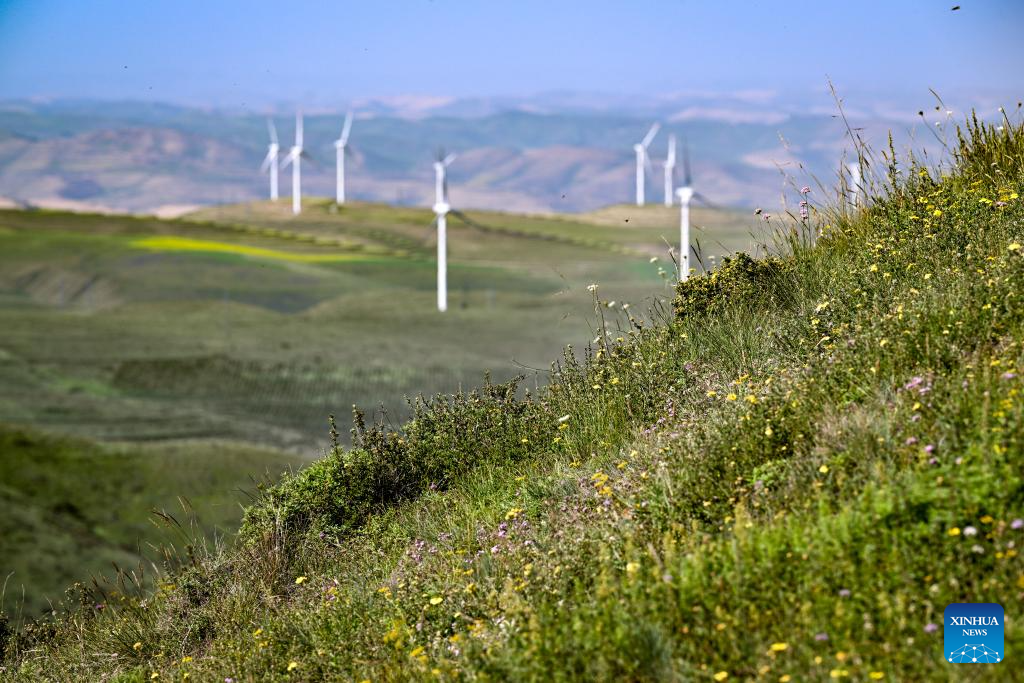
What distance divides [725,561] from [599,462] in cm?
276

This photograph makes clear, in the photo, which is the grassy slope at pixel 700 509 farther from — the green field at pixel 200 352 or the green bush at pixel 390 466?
the green field at pixel 200 352

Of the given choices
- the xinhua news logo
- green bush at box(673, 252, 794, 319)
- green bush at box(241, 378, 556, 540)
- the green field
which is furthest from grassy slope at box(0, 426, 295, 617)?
the xinhua news logo

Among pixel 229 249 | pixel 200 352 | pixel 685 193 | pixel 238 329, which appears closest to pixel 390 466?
pixel 685 193

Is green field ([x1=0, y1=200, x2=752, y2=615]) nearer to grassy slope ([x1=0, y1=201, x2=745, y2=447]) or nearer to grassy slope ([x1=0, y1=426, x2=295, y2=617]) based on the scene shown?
grassy slope ([x1=0, y1=426, x2=295, y2=617])

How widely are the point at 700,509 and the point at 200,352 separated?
110m

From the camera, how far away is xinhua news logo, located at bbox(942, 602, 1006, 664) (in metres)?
4.38

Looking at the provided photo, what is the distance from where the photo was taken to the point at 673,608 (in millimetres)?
5176

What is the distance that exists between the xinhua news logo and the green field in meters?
5.82

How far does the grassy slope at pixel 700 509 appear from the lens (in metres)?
4.98

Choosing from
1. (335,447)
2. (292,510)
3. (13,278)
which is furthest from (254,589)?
(13,278)

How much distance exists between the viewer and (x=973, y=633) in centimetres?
447

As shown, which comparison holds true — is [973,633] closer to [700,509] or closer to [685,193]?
[700,509]

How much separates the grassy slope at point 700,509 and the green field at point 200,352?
145 centimetres

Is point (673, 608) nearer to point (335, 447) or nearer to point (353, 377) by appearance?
point (335, 447)
